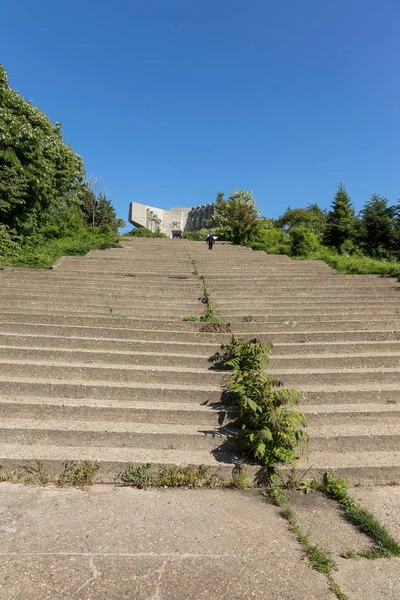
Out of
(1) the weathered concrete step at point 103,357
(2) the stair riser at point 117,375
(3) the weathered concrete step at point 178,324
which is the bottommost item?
(2) the stair riser at point 117,375

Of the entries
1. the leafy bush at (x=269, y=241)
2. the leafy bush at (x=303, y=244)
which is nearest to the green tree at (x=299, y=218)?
the leafy bush at (x=269, y=241)

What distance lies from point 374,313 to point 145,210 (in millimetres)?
56783

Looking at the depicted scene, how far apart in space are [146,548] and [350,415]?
2.89 m

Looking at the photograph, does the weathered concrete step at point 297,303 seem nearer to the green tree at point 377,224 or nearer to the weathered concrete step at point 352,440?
the weathered concrete step at point 352,440

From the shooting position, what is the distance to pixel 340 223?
27578mm

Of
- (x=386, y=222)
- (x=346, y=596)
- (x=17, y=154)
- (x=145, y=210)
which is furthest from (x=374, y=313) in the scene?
(x=145, y=210)

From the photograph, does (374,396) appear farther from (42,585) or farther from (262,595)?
(42,585)

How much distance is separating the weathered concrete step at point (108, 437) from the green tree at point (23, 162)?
36.6 ft

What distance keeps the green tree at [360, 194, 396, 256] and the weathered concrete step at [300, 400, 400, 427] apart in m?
22.6

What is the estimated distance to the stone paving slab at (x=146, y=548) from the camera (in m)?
2.29

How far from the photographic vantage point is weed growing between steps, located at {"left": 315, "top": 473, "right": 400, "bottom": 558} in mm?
2701

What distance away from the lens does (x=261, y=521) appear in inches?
121

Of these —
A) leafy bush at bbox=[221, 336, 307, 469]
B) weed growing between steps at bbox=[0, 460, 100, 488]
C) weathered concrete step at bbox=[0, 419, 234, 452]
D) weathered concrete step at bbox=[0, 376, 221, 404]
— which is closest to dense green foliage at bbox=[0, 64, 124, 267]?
weathered concrete step at bbox=[0, 376, 221, 404]

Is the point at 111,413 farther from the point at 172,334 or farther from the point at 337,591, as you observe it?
the point at 337,591
